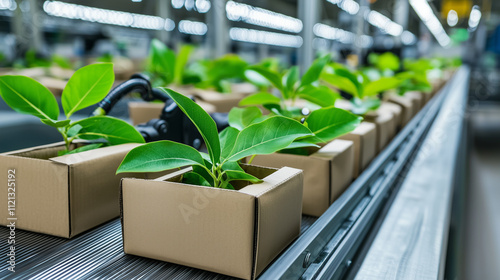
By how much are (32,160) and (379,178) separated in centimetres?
70

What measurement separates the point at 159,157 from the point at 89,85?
193mm

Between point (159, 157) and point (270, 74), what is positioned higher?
point (270, 74)

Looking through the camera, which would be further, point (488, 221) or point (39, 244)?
point (488, 221)

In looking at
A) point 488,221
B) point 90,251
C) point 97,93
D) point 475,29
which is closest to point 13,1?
point 97,93

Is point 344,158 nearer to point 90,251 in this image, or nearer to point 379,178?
point 379,178

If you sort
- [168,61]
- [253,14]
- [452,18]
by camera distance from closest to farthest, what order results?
[168,61], [253,14], [452,18]

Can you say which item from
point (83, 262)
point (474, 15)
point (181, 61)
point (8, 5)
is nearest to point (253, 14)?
point (8, 5)

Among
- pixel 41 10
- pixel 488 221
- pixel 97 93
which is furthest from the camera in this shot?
pixel 488 221

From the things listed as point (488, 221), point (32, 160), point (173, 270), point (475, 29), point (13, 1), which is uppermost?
point (475, 29)

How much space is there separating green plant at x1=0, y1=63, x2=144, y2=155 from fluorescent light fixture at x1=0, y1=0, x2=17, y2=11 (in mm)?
1989

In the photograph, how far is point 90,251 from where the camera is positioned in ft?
1.64

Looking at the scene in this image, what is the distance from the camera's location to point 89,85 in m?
0.58

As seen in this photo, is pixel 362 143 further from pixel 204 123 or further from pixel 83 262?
pixel 83 262

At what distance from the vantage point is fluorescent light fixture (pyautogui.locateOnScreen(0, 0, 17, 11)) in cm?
222
